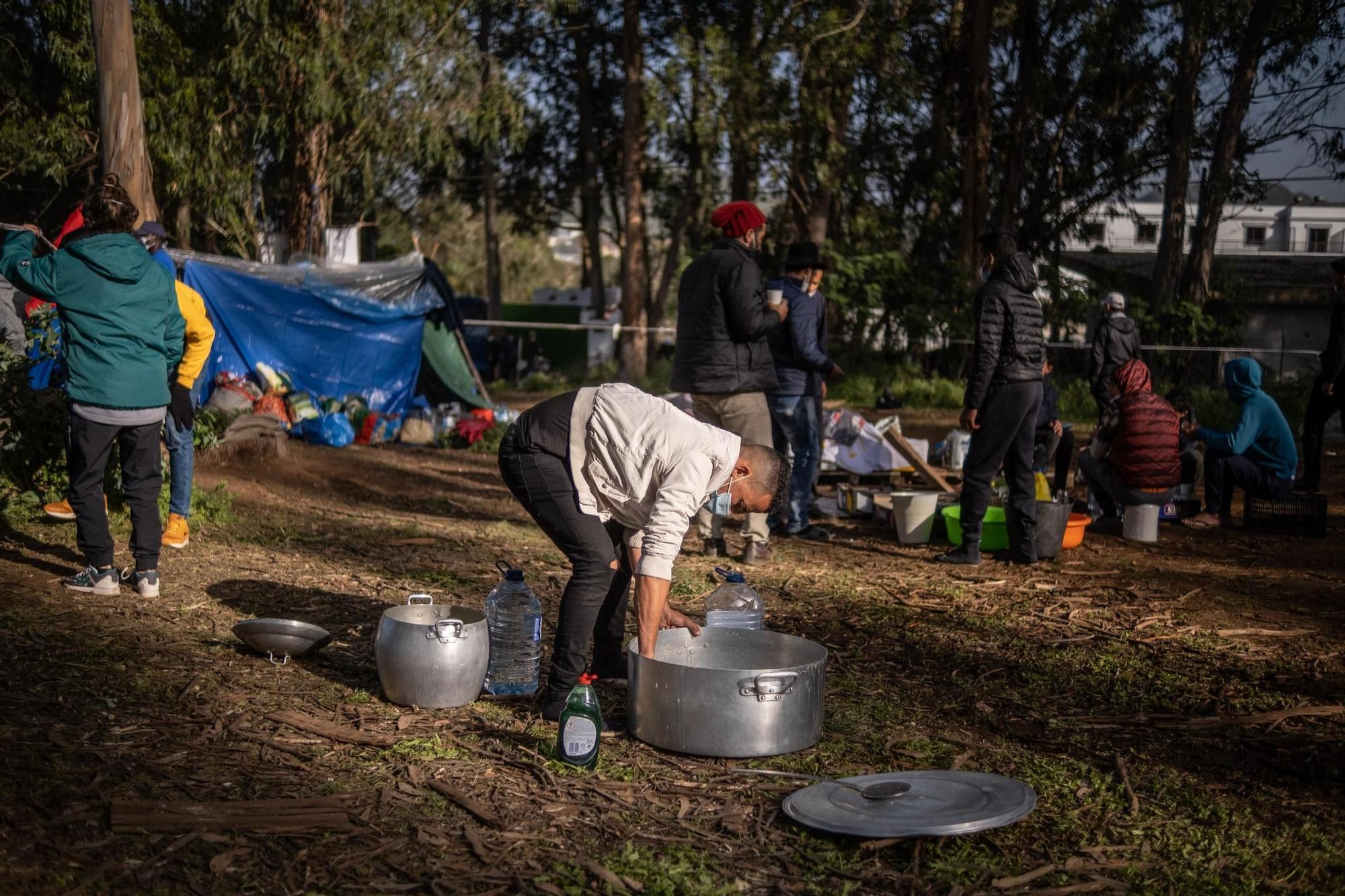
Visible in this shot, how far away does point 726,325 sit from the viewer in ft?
24.5

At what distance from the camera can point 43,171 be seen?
67.9 ft

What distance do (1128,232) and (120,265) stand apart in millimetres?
52706

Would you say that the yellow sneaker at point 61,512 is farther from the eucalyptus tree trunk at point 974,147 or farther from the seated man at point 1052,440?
the eucalyptus tree trunk at point 974,147

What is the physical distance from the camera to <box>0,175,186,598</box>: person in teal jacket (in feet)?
19.2

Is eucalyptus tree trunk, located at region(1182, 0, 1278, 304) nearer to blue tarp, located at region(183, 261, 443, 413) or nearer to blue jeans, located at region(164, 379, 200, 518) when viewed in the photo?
blue tarp, located at region(183, 261, 443, 413)

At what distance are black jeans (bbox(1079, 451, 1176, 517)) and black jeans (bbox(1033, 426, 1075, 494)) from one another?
44 cm

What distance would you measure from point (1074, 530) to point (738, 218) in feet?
10.9

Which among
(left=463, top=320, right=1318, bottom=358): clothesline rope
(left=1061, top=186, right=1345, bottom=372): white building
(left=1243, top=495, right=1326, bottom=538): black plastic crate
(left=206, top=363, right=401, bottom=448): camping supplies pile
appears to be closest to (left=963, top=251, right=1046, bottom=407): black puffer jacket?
(left=1243, top=495, right=1326, bottom=538): black plastic crate

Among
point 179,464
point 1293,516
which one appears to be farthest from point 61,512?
point 1293,516

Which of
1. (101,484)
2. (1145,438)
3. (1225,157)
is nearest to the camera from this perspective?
(101,484)

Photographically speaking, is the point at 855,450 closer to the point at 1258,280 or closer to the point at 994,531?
the point at 994,531

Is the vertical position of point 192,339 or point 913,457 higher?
point 192,339

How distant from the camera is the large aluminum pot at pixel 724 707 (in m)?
4.25

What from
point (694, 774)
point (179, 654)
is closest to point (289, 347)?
point (179, 654)
